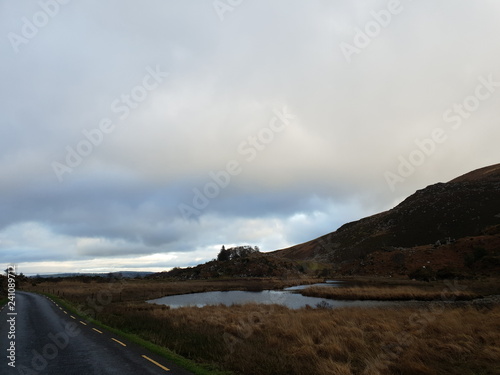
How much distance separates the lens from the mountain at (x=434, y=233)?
7219 centimetres

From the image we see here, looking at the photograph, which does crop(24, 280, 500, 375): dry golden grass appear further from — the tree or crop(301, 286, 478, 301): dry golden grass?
the tree

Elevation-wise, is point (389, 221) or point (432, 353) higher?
point (389, 221)

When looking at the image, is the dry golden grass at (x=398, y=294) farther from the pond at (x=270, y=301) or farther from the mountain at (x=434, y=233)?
the mountain at (x=434, y=233)

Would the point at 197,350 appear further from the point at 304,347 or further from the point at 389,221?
the point at 389,221

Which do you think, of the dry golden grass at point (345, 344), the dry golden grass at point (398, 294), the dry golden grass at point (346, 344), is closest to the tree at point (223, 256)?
the dry golden grass at point (398, 294)

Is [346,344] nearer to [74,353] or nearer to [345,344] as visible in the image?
[345,344]

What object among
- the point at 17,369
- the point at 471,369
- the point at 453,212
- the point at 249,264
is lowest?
the point at 471,369

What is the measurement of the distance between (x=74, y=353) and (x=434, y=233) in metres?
136

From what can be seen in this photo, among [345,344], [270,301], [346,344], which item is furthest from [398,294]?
[345,344]

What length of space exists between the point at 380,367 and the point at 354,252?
158 meters

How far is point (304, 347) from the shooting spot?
48.3 ft

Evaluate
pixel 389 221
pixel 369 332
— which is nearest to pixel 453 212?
pixel 389 221

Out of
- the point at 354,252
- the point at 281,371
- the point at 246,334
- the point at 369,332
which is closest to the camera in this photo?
the point at 281,371

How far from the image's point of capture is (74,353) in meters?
13.4
